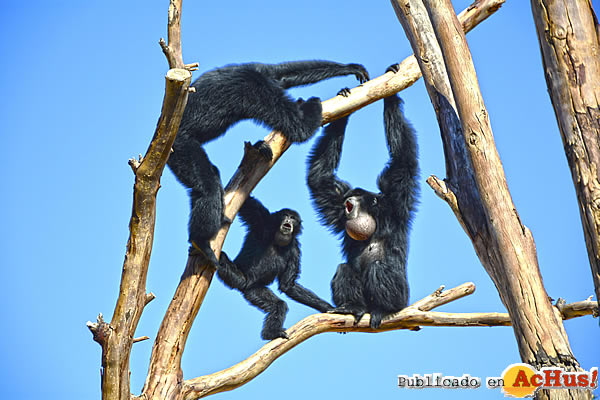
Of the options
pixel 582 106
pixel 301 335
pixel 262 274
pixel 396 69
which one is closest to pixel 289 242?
pixel 262 274

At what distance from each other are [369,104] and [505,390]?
4421 mm

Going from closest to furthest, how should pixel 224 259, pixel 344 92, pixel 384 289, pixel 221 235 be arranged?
pixel 221 235
pixel 224 259
pixel 384 289
pixel 344 92

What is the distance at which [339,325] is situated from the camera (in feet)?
24.8

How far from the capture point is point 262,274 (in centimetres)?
779

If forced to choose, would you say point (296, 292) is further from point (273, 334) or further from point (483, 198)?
point (483, 198)

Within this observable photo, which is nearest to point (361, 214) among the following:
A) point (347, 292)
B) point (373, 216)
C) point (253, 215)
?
point (373, 216)

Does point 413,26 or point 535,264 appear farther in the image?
point 413,26

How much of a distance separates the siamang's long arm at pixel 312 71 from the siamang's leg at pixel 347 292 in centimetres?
265

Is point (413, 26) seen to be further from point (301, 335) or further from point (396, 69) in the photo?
point (301, 335)

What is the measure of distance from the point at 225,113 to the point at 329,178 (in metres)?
2.18

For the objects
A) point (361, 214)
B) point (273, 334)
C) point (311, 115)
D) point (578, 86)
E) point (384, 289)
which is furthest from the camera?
point (361, 214)

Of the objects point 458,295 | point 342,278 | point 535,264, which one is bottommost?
point 535,264

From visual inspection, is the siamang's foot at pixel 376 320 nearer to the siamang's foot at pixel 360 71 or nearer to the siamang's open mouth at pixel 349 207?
the siamang's open mouth at pixel 349 207

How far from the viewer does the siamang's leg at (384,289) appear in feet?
25.3
